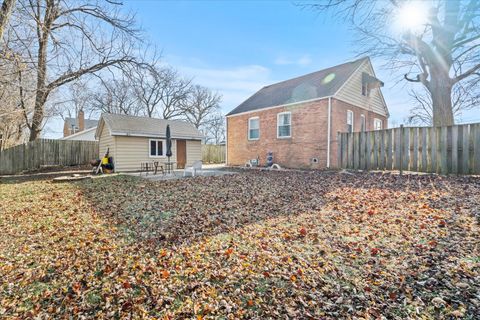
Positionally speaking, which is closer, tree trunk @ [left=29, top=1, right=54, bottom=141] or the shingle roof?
tree trunk @ [left=29, top=1, right=54, bottom=141]

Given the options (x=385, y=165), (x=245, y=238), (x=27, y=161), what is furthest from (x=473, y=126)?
(x=27, y=161)

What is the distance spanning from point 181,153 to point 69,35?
9.37 meters

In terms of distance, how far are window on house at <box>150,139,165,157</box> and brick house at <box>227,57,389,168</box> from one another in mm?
4927

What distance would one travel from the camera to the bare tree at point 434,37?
8992 mm

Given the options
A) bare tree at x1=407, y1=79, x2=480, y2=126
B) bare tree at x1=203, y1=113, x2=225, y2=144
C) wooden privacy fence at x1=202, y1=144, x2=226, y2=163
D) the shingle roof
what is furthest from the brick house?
bare tree at x1=203, y1=113, x2=225, y2=144

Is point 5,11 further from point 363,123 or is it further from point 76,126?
point 76,126

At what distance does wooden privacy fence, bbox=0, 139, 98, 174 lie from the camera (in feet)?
50.9

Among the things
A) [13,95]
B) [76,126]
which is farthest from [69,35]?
[76,126]

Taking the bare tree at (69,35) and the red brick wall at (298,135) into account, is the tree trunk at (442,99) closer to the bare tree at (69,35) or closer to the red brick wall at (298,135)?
Answer: the red brick wall at (298,135)

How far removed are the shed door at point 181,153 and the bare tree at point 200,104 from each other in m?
16.3

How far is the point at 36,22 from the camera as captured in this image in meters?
6.21

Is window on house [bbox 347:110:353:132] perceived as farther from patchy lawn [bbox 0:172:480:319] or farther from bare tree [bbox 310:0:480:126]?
patchy lawn [bbox 0:172:480:319]

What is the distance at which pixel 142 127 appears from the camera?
48.8ft

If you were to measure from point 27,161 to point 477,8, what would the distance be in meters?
24.8
